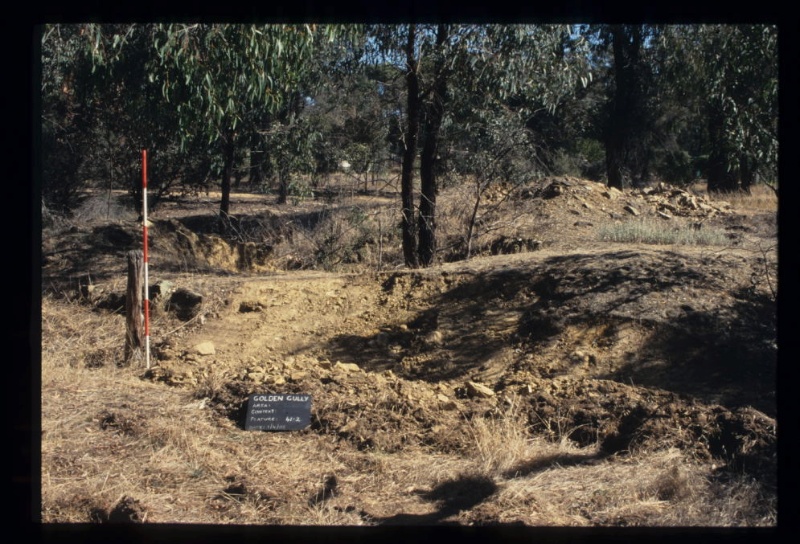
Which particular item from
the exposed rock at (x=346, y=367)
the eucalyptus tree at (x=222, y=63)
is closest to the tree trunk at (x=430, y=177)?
the eucalyptus tree at (x=222, y=63)

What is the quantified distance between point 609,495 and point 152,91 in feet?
24.9

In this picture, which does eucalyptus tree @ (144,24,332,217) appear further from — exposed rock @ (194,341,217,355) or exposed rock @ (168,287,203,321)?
exposed rock @ (194,341,217,355)

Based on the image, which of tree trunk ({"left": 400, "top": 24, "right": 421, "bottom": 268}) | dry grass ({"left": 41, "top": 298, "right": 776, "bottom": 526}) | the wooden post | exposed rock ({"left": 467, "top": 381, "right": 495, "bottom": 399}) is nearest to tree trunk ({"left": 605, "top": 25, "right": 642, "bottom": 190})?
tree trunk ({"left": 400, "top": 24, "right": 421, "bottom": 268})

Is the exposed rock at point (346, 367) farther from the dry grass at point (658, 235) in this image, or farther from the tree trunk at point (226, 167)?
the tree trunk at point (226, 167)

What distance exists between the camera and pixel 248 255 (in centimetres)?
1345

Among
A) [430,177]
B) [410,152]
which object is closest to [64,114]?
[410,152]

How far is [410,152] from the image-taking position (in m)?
11.8

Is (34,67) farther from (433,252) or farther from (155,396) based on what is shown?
(433,252)

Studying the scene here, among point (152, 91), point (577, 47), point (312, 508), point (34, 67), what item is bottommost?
point (312, 508)

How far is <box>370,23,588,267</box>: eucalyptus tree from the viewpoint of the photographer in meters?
10.5

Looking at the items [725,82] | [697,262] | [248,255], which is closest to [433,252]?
[248,255]

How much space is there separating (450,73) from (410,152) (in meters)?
1.19

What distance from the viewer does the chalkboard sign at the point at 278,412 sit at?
693cm

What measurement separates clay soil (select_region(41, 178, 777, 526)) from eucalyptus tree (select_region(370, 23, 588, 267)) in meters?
1.20
